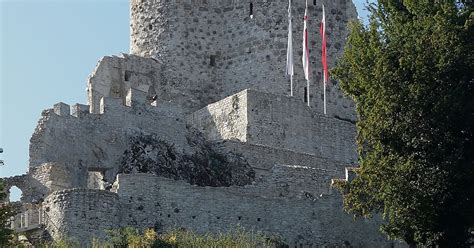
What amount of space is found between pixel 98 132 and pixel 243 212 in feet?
19.7

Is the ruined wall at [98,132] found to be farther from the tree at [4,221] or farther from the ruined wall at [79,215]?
the tree at [4,221]

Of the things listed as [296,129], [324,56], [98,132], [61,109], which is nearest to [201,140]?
[296,129]

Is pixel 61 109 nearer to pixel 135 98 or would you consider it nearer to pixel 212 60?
pixel 135 98

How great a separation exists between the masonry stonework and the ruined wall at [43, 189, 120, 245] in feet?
0.09

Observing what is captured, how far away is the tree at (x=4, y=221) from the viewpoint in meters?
47.2

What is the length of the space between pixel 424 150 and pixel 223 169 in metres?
10.5

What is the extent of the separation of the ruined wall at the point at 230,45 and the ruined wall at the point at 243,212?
371 inches

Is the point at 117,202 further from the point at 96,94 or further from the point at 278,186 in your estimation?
the point at 96,94

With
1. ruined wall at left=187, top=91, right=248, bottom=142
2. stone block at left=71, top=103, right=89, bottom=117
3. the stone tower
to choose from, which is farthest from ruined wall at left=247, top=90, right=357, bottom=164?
stone block at left=71, top=103, right=89, bottom=117

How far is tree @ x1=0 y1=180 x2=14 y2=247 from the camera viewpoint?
47.2 metres

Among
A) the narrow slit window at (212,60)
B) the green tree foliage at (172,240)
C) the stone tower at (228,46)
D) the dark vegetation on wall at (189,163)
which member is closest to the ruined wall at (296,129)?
the dark vegetation on wall at (189,163)

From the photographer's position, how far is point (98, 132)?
188 feet

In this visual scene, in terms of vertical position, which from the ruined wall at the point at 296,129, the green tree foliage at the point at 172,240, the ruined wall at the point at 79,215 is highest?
the ruined wall at the point at 296,129

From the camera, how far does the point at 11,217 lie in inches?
2029
